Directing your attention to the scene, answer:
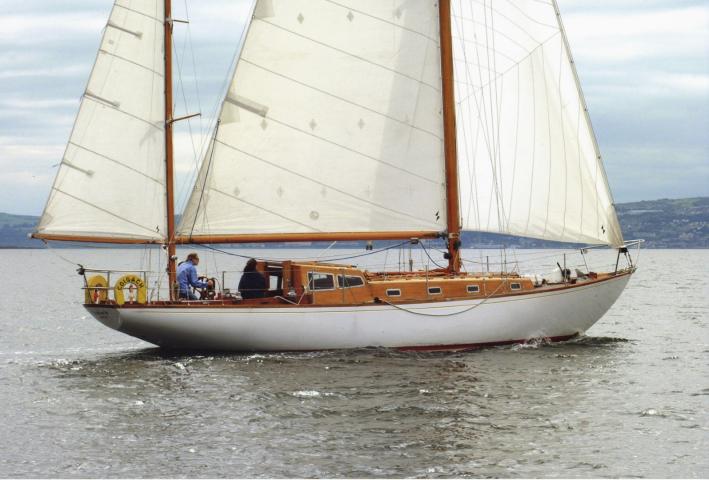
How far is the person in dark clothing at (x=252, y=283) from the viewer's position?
105ft

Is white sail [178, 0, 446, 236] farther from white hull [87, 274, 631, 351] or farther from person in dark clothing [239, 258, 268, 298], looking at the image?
white hull [87, 274, 631, 351]

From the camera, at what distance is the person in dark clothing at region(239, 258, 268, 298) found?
32125 millimetres

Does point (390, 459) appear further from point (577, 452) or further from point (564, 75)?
point (564, 75)

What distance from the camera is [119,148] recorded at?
33.2m

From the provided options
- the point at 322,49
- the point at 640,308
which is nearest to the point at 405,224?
the point at 322,49

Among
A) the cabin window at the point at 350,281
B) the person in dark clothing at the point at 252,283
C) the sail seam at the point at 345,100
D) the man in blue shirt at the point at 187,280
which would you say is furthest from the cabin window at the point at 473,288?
the man in blue shirt at the point at 187,280

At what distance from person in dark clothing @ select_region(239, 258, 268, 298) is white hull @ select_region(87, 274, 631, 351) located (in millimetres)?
943

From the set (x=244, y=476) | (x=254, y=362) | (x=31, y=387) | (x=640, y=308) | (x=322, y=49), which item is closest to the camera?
(x=244, y=476)

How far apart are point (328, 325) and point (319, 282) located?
1278 mm

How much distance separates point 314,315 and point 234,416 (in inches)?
320

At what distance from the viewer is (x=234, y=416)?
935 inches

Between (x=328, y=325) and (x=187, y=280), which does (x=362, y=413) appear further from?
(x=187, y=280)

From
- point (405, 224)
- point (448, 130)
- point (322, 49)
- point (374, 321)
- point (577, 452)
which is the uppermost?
point (322, 49)

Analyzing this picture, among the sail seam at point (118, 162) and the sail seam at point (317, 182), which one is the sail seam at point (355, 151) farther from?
the sail seam at point (118, 162)
